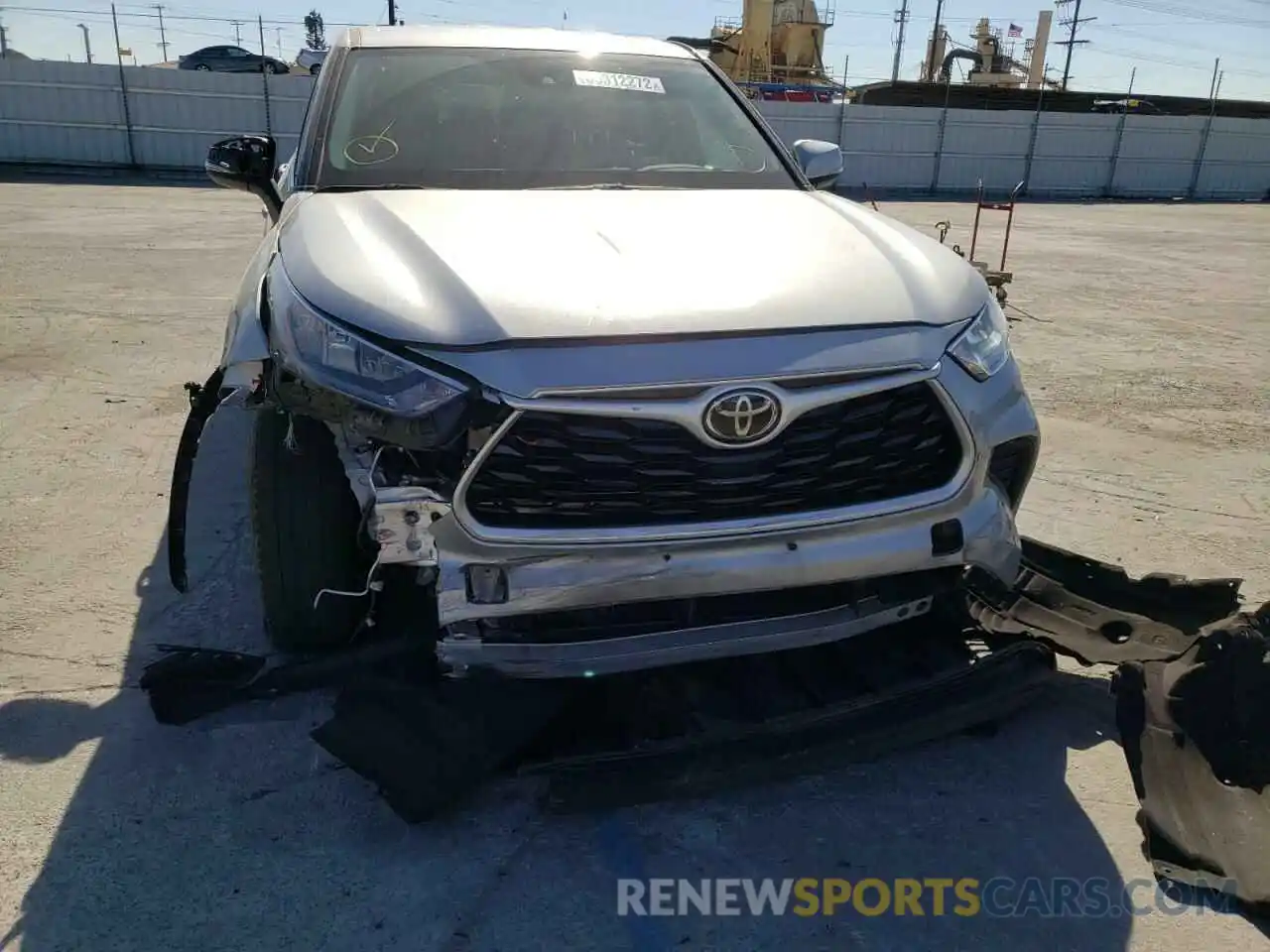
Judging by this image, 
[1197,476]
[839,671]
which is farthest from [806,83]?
[839,671]

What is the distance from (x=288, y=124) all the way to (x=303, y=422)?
21557 millimetres

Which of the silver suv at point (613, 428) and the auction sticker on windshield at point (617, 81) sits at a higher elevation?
the auction sticker on windshield at point (617, 81)

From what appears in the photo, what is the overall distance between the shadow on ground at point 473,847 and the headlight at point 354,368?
98 cm

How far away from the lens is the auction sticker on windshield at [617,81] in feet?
12.4

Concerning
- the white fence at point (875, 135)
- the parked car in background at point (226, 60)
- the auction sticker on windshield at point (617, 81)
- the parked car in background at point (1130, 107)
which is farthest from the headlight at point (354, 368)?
the parked car in background at point (1130, 107)

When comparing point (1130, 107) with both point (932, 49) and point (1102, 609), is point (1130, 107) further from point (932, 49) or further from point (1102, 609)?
point (1102, 609)

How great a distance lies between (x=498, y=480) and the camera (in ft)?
7.00

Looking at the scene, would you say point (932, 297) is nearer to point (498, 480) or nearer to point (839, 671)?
point (839, 671)

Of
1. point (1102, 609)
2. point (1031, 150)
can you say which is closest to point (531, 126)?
point (1102, 609)

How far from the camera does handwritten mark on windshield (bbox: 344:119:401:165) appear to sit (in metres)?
3.28

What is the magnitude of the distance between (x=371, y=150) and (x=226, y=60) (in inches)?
1150

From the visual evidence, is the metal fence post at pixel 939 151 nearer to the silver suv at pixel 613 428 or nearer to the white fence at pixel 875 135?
the white fence at pixel 875 135

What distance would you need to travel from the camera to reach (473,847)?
87.7 inches

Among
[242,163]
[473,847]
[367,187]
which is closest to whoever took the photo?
[473,847]
